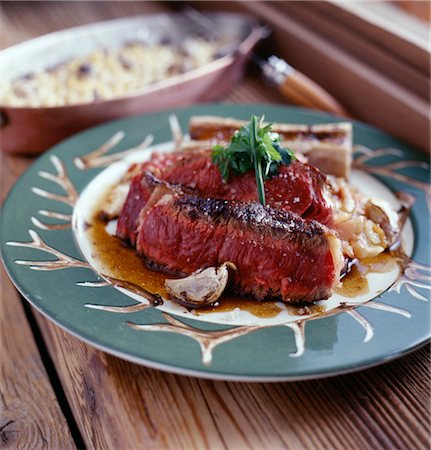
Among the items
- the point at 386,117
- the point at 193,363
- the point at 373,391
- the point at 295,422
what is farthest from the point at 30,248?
the point at 386,117

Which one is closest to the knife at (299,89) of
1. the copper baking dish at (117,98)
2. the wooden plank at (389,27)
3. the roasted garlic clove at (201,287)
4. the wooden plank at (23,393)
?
the copper baking dish at (117,98)

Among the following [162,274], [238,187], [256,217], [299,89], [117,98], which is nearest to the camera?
[256,217]

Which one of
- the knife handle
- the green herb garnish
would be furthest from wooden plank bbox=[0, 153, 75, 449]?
the knife handle

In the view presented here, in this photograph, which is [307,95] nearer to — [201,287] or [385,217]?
[385,217]

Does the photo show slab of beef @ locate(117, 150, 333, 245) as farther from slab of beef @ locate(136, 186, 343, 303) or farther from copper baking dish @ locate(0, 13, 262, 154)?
copper baking dish @ locate(0, 13, 262, 154)

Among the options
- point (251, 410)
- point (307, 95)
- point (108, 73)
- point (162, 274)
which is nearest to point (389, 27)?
point (307, 95)
